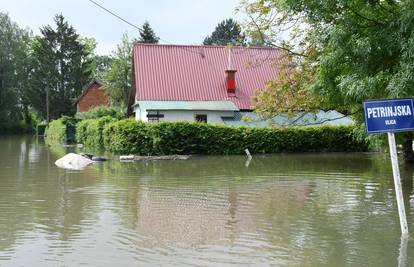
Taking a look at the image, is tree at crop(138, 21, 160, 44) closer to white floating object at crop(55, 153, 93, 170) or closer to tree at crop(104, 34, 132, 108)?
tree at crop(104, 34, 132, 108)

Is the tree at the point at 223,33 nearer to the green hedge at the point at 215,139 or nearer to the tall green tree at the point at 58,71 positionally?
the tall green tree at the point at 58,71

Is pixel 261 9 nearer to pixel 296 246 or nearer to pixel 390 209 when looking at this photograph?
pixel 390 209

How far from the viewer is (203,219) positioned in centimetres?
999

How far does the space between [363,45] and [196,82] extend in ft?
87.7

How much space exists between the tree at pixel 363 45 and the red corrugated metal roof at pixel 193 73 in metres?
23.3

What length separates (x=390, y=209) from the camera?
1075cm

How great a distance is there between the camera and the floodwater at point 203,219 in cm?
735

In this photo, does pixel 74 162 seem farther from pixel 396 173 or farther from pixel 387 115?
pixel 387 115

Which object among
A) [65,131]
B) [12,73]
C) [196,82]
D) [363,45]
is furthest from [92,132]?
[12,73]

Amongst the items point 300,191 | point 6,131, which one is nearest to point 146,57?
point 300,191

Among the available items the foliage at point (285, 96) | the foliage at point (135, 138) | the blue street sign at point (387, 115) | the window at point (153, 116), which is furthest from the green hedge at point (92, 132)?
the blue street sign at point (387, 115)

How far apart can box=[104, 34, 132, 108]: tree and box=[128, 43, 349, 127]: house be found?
12757mm

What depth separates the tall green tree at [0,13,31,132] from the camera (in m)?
71.9

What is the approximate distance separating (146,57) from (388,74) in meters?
28.5
